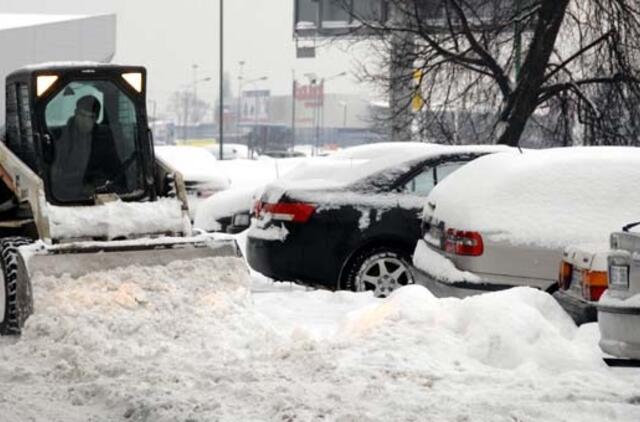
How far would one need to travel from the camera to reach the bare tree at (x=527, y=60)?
21.4 metres

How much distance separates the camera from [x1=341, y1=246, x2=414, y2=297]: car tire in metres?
10.7

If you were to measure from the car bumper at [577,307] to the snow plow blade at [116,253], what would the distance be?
259 cm

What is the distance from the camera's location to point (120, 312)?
8.18 m

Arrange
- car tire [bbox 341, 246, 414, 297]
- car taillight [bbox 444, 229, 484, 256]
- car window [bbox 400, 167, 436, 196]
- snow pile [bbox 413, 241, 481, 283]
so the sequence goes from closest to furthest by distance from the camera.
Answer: car taillight [bbox 444, 229, 484, 256] < snow pile [bbox 413, 241, 481, 283] < car tire [bbox 341, 246, 414, 297] < car window [bbox 400, 167, 436, 196]

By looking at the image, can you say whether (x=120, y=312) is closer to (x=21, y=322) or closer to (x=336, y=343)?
(x=21, y=322)

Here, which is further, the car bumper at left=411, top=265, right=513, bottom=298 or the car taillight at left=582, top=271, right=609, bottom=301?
the car bumper at left=411, top=265, right=513, bottom=298

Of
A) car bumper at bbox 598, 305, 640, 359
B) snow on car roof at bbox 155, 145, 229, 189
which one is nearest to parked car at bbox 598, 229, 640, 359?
car bumper at bbox 598, 305, 640, 359

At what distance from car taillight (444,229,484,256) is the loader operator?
9.61 ft

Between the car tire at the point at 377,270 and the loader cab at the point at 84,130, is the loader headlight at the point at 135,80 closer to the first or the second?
the loader cab at the point at 84,130

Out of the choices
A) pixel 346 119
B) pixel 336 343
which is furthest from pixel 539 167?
pixel 346 119

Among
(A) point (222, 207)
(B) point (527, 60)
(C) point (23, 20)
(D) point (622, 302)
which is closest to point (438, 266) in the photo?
(D) point (622, 302)

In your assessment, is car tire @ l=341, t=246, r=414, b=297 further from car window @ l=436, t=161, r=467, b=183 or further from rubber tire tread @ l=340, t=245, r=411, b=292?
car window @ l=436, t=161, r=467, b=183

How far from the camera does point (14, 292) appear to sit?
8.40 m

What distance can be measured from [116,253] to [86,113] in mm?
1551
